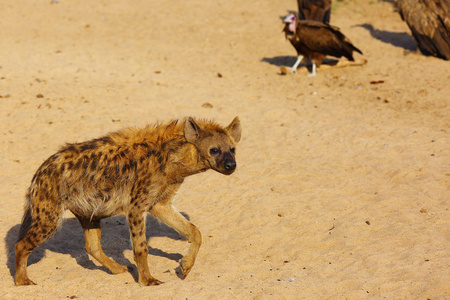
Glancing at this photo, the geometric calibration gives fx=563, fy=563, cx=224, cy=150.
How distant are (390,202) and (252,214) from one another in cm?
174

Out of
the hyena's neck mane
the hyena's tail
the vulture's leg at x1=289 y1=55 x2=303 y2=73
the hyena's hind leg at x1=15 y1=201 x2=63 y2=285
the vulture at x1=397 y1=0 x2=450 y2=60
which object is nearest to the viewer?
the hyena's hind leg at x1=15 y1=201 x2=63 y2=285

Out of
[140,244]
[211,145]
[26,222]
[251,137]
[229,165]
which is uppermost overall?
[211,145]

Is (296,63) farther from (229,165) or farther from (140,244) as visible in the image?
(140,244)

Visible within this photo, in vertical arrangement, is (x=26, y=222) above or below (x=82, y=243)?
above

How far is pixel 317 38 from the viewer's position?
12.6 meters

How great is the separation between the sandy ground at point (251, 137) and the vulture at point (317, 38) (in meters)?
0.61

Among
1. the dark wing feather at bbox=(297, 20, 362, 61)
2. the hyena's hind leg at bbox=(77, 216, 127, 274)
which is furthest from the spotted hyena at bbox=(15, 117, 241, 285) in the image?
the dark wing feather at bbox=(297, 20, 362, 61)

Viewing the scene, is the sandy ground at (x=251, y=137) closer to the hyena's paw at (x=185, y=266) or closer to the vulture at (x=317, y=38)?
the hyena's paw at (x=185, y=266)

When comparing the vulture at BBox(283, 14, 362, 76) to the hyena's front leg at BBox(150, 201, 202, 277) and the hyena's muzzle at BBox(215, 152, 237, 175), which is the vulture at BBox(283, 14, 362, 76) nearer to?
the hyena's muzzle at BBox(215, 152, 237, 175)

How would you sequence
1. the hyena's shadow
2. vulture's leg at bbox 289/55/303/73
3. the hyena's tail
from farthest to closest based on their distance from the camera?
vulture's leg at bbox 289/55/303/73 < the hyena's shadow < the hyena's tail

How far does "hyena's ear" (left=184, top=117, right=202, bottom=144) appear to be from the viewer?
17.3 feet

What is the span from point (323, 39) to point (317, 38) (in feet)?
0.44

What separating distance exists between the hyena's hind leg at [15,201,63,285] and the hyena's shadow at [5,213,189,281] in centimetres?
45

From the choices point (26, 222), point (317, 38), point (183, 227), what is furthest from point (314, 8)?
point (26, 222)
